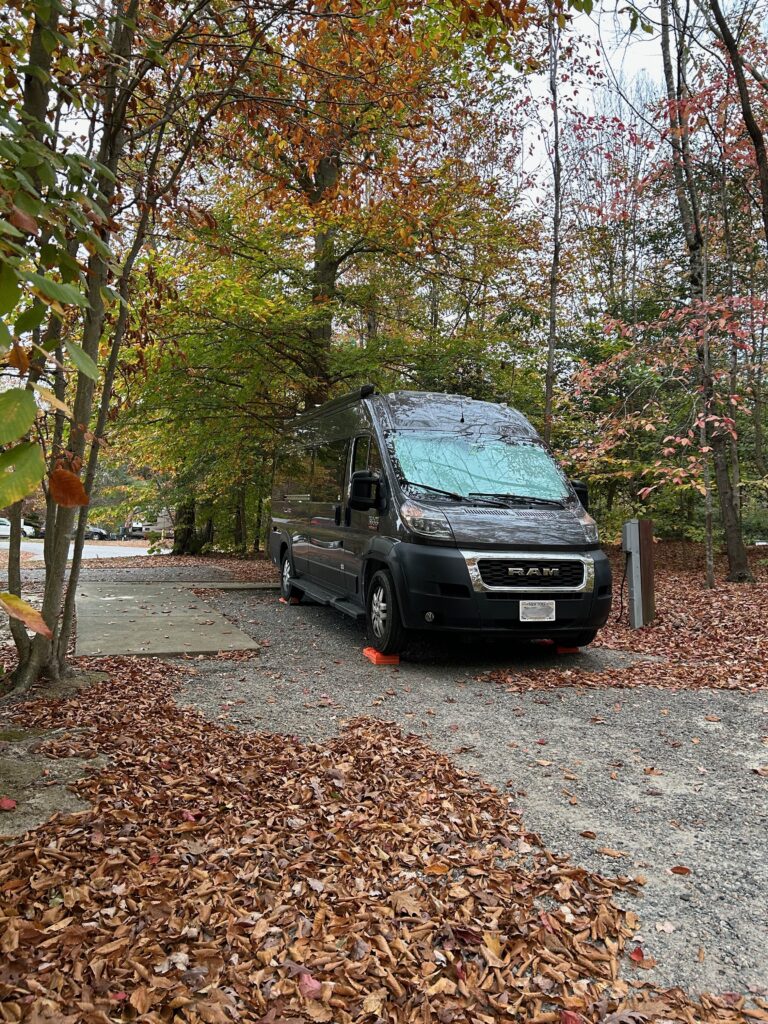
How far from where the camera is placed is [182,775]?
3291mm

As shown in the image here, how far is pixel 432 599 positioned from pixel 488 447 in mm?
1941

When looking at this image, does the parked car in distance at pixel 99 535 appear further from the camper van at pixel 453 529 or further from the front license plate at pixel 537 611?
Answer: the front license plate at pixel 537 611

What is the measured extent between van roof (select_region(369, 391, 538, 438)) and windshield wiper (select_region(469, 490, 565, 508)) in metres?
0.94

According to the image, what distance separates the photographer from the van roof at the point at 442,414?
271 inches

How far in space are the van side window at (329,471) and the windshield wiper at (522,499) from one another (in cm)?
189

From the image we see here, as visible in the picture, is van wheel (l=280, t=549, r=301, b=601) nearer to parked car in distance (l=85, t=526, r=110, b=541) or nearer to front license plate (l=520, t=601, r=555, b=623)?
front license plate (l=520, t=601, r=555, b=623)

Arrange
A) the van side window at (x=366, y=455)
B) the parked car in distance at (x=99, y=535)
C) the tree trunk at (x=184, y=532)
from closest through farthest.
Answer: the van side window at (x=366, y=455)
the tree trunk at (x=184, y=532)
the parked car in distance at (x=99, y=535)

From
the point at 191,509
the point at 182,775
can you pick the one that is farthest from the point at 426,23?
the point at 191,509

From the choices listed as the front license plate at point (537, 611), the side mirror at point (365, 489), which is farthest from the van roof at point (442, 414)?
the front license plate at point (537, 611)

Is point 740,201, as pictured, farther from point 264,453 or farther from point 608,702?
point 608,702

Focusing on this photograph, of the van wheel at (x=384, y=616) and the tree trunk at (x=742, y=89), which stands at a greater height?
the tree trunk at (x=742, y=89)

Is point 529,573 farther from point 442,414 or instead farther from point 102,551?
point 102,551

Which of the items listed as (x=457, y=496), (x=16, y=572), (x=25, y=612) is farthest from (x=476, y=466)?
(x=25, y=612)

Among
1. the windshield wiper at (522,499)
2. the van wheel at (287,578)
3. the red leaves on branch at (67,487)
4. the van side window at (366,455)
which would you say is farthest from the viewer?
the van wheel at (287,578)
